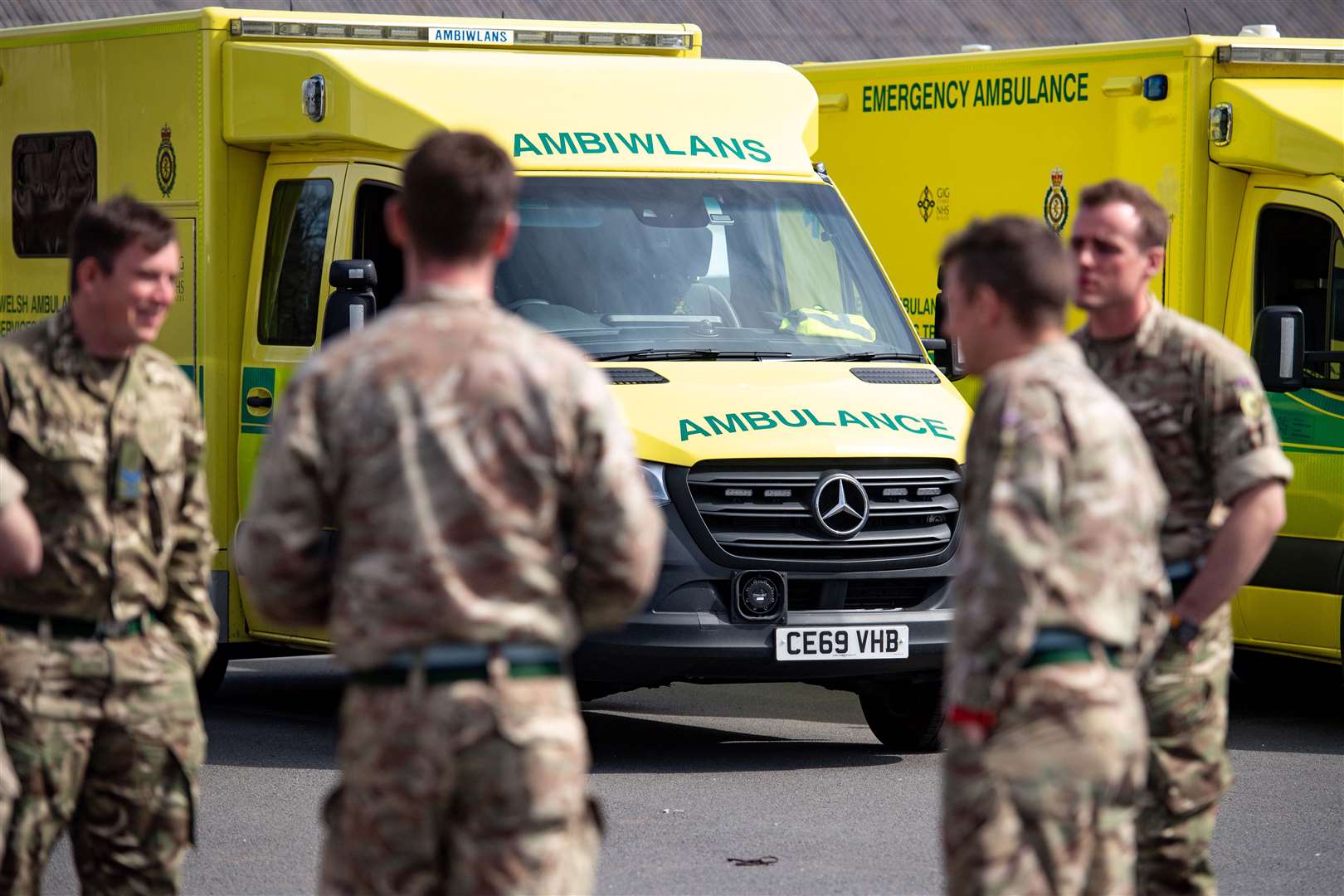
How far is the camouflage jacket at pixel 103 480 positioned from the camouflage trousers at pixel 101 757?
0.09 m

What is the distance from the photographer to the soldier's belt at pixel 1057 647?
Result: 418 centimetres

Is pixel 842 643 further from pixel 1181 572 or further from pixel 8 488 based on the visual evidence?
pixel 8 488

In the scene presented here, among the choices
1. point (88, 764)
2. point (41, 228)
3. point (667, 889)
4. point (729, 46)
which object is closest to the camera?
point (88, 764)

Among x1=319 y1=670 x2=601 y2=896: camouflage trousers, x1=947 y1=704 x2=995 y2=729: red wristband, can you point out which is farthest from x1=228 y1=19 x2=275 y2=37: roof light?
x1=319 y1=670 x2=601 y2=896: camouflage trousers

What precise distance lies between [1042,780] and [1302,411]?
623 cm

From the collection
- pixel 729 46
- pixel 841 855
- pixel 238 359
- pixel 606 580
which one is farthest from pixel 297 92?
pixel 729 46

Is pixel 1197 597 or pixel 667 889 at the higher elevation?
pixel 1197 597

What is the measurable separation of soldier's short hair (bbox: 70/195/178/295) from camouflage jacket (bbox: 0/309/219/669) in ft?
0.55

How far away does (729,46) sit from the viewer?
22.9 metres

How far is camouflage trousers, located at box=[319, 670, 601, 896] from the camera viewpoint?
12.1 ft

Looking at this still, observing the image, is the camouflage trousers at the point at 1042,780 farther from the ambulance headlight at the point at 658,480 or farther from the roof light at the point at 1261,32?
the roof light at the point at 1261,32

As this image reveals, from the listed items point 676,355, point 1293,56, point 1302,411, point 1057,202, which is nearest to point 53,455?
point 676,355

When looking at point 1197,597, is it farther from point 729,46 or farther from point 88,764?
point 729,46

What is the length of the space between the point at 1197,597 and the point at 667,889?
2.50m
